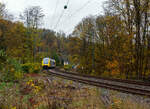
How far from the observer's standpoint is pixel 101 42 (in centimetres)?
3681

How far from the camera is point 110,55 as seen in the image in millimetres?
32906

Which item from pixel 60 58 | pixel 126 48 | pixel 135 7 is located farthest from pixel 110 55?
pixel 60 58

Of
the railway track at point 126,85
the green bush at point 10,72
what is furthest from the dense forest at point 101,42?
the railway track at point 126,85

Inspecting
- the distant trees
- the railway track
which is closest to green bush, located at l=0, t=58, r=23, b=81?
the railway track

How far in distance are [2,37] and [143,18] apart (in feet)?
85.0

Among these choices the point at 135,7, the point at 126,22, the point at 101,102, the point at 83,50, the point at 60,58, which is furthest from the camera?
the point at 60,58

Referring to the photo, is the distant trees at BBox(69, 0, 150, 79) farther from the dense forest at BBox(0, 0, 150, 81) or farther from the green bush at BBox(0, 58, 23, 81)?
the green bush at BBox(0, 58, 23, 81)

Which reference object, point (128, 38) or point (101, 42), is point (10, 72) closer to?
point (128, 38)

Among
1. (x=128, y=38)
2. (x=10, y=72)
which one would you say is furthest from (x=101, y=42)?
(x=10, y=72)

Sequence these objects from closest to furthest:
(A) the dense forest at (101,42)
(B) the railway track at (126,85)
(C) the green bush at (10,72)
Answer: (B) the railway track at (126,85), (C) the green bush at (10,72), (A) the dense forest at (101,42)

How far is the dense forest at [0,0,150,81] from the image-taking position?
21.5 meters

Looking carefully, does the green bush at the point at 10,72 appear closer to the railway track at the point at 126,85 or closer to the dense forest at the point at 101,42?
the dense forest at the point at 101,42

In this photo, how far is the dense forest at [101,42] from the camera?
21489mm

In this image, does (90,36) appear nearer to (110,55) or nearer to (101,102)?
(110,55)
